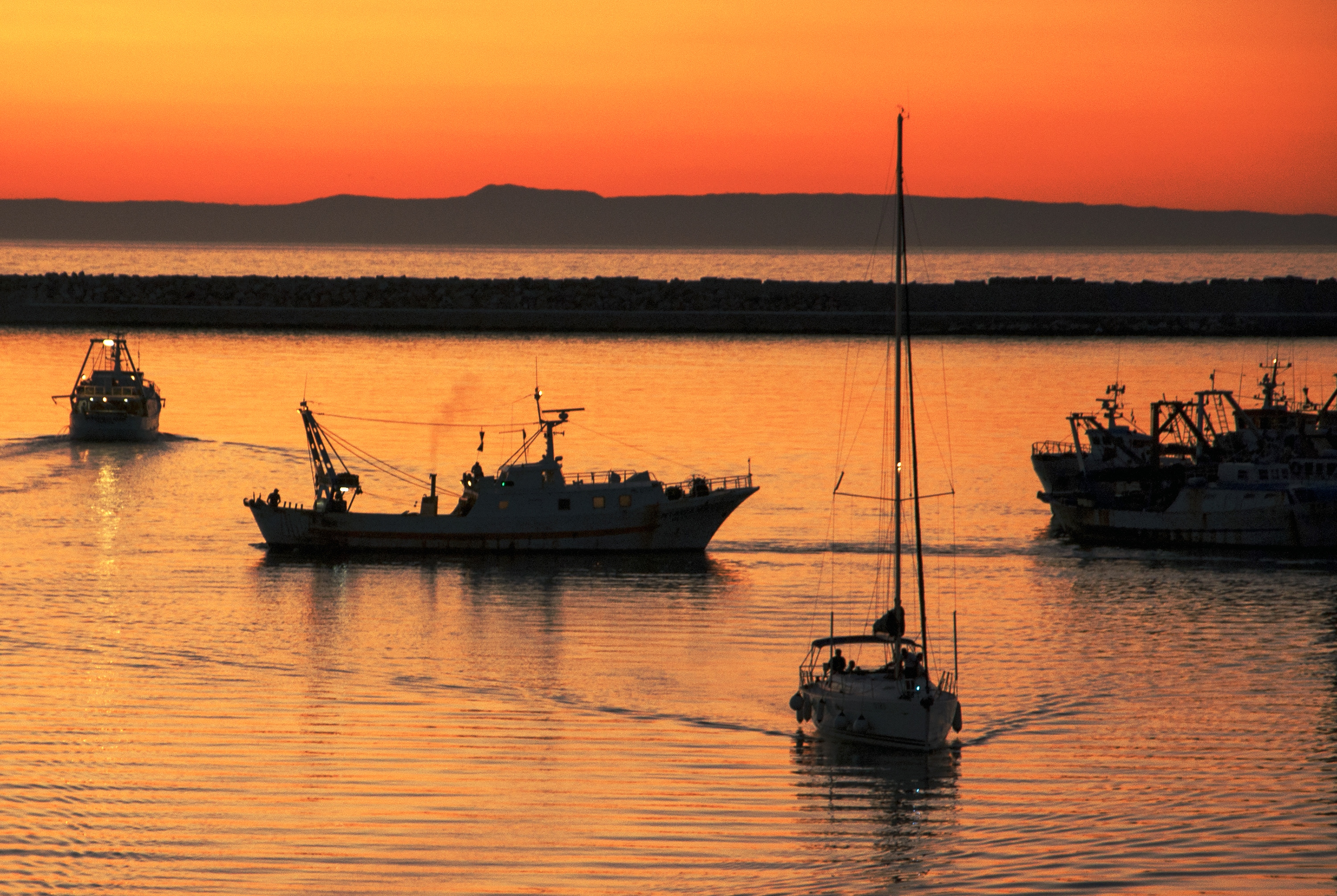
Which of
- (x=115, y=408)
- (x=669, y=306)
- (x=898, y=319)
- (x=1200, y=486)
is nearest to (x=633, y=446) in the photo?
(x=115, y=408)

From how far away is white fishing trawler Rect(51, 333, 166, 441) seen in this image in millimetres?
74438

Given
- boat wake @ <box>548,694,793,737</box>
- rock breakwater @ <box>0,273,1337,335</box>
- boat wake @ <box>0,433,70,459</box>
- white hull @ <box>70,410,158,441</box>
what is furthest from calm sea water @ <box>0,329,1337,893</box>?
rock breakwater @ <box>0,273,1337,335</box>

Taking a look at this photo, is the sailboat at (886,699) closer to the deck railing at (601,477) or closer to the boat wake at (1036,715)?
the boat wake at (1036,715)

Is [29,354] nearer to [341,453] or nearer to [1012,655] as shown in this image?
[341,453]

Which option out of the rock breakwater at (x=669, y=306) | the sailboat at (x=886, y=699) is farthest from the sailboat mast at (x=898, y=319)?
the rock breakwater at (x=669, y=306)

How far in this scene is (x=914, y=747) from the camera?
85.5 ft

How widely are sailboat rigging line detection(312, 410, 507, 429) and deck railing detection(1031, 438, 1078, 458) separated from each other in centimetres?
2599

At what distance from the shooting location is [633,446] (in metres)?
69.4

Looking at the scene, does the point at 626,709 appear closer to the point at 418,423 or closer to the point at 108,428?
the point at 418,423

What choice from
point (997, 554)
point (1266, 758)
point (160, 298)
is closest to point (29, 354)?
point (160, 298)

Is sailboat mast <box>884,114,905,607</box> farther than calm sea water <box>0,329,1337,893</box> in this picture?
Yes

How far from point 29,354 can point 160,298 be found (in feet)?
122

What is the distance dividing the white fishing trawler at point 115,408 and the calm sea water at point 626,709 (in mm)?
8505

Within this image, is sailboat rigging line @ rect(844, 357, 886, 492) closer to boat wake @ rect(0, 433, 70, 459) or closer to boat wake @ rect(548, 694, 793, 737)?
boat wake @ rect(0, 433, 70, 459)
